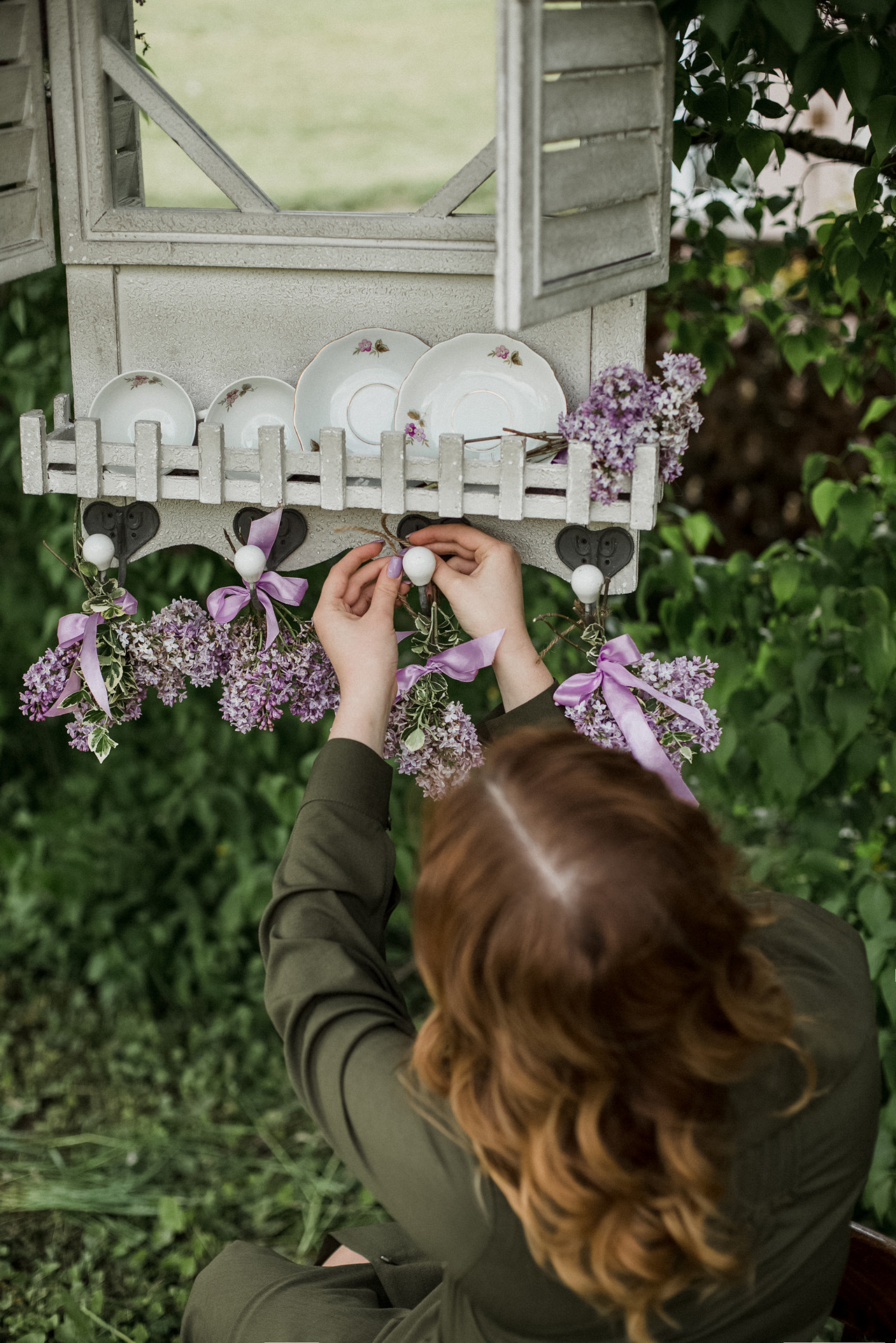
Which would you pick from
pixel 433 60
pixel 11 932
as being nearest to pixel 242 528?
pixel 11 932

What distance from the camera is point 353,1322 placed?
4.07 feet

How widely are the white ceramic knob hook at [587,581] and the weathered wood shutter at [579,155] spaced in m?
0.28

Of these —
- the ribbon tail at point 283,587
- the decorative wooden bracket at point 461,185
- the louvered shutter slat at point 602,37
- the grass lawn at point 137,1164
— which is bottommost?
the grass lawn at point 137,1164

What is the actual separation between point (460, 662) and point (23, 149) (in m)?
0.79

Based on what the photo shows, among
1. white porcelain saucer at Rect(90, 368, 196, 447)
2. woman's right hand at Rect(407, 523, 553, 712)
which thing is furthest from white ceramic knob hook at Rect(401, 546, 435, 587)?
white porcelain saucer at Rect(90, 368, 196, 447)

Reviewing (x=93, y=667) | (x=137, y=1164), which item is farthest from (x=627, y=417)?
(x=137, y=1164)

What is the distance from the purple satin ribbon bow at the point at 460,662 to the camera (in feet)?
4.08

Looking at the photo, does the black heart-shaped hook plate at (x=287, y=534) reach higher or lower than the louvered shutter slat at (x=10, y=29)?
lower

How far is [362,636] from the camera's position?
1.25m

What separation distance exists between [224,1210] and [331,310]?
64.1 inches

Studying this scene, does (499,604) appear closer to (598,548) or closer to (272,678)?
(598,548)

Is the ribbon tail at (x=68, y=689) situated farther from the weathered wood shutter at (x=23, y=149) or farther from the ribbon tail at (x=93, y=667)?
the weathered wood shutter at (x=23, y=149)

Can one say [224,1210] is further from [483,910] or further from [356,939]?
[483,910]

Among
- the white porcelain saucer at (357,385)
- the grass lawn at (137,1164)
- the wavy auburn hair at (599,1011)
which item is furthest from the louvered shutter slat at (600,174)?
the grass lawn at (137,1164)
